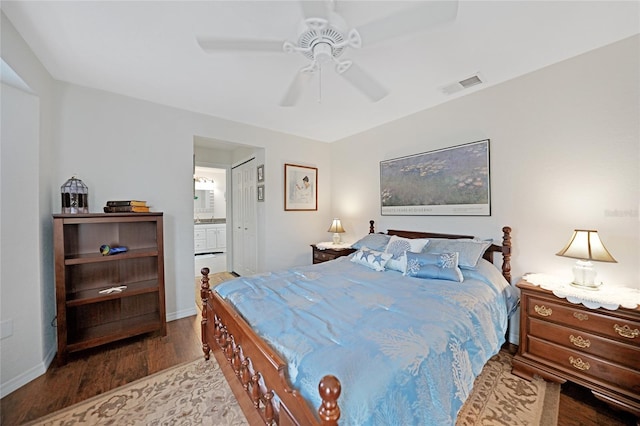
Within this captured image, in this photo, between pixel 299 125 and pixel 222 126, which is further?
pixel 299 125

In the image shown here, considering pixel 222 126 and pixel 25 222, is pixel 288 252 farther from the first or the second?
pixel 25 222

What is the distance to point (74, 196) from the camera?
2.35 m

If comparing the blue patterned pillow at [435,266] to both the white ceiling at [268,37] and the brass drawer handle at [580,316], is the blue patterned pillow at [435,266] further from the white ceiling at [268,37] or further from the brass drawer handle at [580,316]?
the white ceiling at [268,37]

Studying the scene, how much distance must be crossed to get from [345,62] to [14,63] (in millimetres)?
2240

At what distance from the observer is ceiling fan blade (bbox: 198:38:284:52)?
1403 mm

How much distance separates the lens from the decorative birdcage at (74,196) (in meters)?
2.32

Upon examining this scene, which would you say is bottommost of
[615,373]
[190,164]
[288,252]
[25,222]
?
[615,373]

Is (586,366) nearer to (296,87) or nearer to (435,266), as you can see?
(435,266)

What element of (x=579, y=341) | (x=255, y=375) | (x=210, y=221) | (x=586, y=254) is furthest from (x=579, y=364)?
(x=210, y=221)

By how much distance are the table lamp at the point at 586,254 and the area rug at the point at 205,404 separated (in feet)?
2.68

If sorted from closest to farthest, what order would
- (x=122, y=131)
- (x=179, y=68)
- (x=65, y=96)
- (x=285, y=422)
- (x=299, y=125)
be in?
1. (x=285, y=422)
2. (x=179, y=68)
3. (x=65, y=96)
4. (x=122, y=131)
5. (x=299, y=125)

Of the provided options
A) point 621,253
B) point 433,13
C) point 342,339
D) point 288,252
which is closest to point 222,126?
point 288,252

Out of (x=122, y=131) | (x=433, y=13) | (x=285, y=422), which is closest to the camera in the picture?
(x=285, y=422)

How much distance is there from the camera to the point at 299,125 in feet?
12.1
